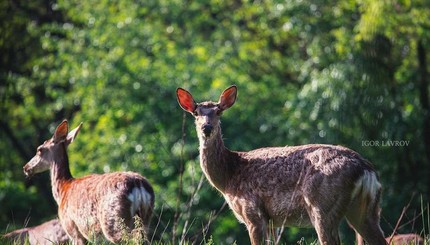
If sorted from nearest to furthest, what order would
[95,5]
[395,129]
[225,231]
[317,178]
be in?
[317,178] < [395,129] < [225,231] < [95,5]

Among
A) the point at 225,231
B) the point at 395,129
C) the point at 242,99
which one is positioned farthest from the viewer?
the point at 242,99

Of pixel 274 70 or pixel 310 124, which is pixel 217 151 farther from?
pixel 274 70

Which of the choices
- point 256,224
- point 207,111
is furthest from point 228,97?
point 256,224

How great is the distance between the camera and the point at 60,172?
1145 centimetres

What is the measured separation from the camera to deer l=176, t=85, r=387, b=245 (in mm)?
8047

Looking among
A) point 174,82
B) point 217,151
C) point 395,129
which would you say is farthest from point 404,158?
point 217,151

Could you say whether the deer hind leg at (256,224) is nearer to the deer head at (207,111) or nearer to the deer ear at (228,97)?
the deer head at (207,111)

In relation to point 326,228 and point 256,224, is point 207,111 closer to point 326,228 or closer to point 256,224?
point 256,224

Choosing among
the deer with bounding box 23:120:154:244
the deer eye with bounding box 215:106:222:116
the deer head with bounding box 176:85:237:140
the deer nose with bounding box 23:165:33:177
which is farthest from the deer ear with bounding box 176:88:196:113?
the deer nose with bounding box 23:165:33:177

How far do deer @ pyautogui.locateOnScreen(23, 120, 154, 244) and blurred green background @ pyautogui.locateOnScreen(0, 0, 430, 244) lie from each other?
5.62m

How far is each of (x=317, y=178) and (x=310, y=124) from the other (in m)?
11.5

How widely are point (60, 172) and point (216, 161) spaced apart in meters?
2.80

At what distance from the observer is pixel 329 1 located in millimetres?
21859

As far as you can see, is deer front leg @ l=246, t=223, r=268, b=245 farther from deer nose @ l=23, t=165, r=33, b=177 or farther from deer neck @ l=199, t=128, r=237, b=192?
deer nose @ l=23, t=165, r=33, b=177
